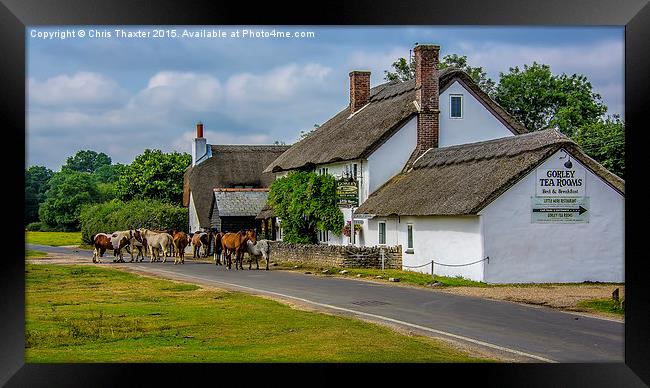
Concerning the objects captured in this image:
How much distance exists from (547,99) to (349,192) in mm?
9337

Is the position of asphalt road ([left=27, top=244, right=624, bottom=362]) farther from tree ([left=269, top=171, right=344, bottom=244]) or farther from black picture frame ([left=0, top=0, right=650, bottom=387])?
tree ([left=269, top=171, right=344, bottom=244])

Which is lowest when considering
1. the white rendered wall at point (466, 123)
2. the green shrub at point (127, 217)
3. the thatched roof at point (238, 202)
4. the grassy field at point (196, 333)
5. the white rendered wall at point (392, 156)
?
the grassy field at point (196, 333)

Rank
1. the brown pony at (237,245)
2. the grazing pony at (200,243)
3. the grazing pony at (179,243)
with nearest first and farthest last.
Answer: the brown pony at (237,245) → the grazing pony at (179,243) → the grazing pony at (200,243)

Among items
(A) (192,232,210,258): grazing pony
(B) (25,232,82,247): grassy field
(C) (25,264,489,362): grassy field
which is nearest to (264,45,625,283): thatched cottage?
(A) (192,232,210,258): grazing pony

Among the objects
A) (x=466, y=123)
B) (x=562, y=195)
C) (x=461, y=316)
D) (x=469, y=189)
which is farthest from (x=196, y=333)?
(x=466, y=123)

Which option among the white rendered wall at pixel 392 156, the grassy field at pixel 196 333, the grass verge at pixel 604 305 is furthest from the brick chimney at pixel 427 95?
the grassy field at pixel 196 333

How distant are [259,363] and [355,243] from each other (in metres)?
20.7

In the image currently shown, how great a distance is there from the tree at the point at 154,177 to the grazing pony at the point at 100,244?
1706 millimetres

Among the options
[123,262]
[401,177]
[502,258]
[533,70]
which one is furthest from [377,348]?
[533,70]

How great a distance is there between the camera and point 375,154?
32500mm

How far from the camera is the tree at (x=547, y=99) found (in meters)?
34.7

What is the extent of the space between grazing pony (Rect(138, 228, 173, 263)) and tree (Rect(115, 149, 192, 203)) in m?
1.38

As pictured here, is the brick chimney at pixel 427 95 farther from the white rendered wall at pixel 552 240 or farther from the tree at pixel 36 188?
the tree at pixel 36 188
